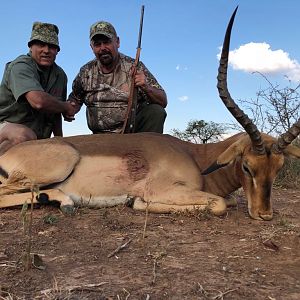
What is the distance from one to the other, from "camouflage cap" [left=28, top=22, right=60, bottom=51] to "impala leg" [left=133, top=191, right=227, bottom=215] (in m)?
2.91

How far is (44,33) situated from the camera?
6.21 m

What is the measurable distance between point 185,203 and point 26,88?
8.69 ft

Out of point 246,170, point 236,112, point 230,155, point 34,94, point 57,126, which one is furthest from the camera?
point 57,126

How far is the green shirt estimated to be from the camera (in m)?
5.75

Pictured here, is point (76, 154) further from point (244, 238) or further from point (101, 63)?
point (101, 63)

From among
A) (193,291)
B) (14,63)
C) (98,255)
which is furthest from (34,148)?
(193,291)

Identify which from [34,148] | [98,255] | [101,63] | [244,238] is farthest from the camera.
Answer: [101,63]

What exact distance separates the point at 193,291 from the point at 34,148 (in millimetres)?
2998

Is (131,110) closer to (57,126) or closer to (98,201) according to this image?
(57,126)

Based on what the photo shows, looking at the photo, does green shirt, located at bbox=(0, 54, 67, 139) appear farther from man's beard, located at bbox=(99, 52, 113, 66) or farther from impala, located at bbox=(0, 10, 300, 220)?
impala, located at bbox=(0, 10, 300, 220)

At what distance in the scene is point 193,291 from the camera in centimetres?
231

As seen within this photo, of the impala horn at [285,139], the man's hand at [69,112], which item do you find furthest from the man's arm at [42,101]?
the impala horn at [285,139]

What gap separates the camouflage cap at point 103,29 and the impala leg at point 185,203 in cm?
316

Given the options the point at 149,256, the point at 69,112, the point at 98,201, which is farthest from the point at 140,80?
the point at 149,256
